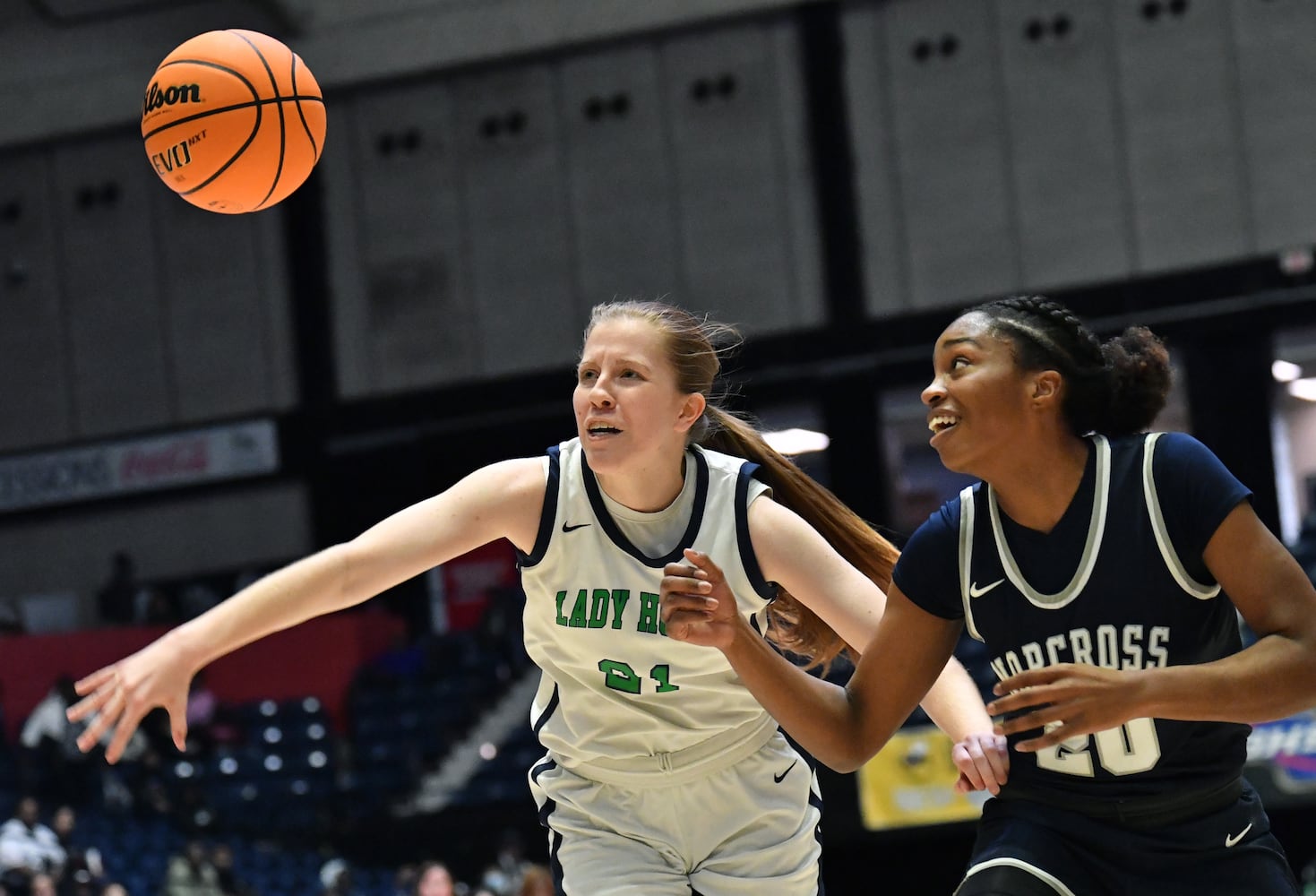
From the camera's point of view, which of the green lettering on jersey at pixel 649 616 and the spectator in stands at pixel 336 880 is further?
the spectator in stands at pixel 336 880

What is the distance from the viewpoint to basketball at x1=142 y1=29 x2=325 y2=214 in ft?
15.4

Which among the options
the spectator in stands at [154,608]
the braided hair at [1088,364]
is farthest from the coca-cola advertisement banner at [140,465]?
the braided hair at [1088,364]

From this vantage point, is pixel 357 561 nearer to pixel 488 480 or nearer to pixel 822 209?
pixel 488 480

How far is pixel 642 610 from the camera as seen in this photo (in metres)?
3.29

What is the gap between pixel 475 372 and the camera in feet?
58.8

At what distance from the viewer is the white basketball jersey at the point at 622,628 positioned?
3.29 m

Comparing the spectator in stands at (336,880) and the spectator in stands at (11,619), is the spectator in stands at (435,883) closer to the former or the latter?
the spectator in stands at (336,880)

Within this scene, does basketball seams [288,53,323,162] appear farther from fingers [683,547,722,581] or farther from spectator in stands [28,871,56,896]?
spectator in stands [28,871,56,896]

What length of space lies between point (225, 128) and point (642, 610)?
92.0 inches

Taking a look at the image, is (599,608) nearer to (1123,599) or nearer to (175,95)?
(1123,599)

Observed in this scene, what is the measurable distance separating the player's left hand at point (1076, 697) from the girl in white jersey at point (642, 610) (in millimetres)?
774

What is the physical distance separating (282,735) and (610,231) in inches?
266

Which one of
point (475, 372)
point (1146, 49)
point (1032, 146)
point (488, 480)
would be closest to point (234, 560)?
point (475, 372)

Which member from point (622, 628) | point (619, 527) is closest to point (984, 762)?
point (622, 628)
